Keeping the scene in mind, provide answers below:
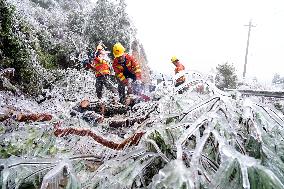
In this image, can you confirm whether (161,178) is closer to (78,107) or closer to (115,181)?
(115,181)

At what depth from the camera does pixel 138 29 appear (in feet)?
68.3

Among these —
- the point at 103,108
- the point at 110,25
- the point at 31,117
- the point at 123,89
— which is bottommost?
the point at 31,117

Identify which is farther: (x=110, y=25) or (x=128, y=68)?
(x=110, y=25)

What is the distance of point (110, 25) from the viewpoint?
61.4 feet

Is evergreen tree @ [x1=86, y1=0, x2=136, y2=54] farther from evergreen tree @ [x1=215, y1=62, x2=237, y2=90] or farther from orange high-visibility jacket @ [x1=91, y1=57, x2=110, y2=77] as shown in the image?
orange high-visibility jacket @ [x1=91, y1=57, x2=110, y2=77]

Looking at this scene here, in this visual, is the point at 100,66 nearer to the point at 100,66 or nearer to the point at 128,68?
the point at 100,66

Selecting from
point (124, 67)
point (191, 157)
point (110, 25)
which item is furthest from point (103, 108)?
point (110, 25)

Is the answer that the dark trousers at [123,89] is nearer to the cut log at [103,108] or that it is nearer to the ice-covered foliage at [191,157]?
the cut log at [103,108]

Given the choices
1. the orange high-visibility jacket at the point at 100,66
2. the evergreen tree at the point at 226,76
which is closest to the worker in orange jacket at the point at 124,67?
the orange high-visibility jacket at the point at 100,66

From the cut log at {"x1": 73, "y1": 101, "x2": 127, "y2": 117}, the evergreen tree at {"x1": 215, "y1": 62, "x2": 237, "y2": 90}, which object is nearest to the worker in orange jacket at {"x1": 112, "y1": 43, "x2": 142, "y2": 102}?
the cut log at {"x1": 73, "y1": 101, "x2": 127, "y2": 117}

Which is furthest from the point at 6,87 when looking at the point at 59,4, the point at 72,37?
the point at 59,4

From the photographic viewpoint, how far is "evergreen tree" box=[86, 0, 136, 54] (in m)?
18.6

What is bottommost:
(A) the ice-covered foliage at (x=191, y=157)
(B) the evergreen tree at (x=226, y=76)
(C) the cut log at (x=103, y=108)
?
(C) the cut log at (x=103, y=108)

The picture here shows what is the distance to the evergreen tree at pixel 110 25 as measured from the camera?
1861cm
